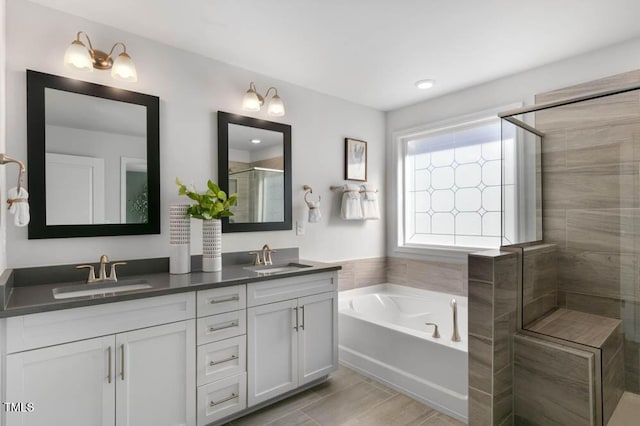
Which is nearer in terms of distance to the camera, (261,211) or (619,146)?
(619,146)

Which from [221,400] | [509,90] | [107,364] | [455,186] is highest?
[509,90]

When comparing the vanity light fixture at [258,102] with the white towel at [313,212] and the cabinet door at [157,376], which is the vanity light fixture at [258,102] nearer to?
the white towel at [313,212]

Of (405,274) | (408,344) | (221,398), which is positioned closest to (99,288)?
(221,398)

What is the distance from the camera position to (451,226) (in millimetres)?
3430

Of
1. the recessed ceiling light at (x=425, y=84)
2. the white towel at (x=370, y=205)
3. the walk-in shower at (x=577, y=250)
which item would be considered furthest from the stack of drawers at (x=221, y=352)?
the recessed ceiling light at (x=425, y=84)

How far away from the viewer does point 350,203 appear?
3.36m

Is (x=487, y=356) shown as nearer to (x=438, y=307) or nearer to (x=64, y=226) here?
(x=438, y=307)

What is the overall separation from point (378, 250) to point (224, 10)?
8.89 feet

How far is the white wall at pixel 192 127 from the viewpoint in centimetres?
189

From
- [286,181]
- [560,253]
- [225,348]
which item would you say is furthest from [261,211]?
[560,253]

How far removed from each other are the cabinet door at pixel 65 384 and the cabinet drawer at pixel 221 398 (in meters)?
0.46

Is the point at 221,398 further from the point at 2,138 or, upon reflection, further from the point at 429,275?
the point at 429,275

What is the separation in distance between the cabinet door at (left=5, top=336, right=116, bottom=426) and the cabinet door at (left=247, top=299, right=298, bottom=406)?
77 cm

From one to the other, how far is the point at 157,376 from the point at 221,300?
0.49 m
